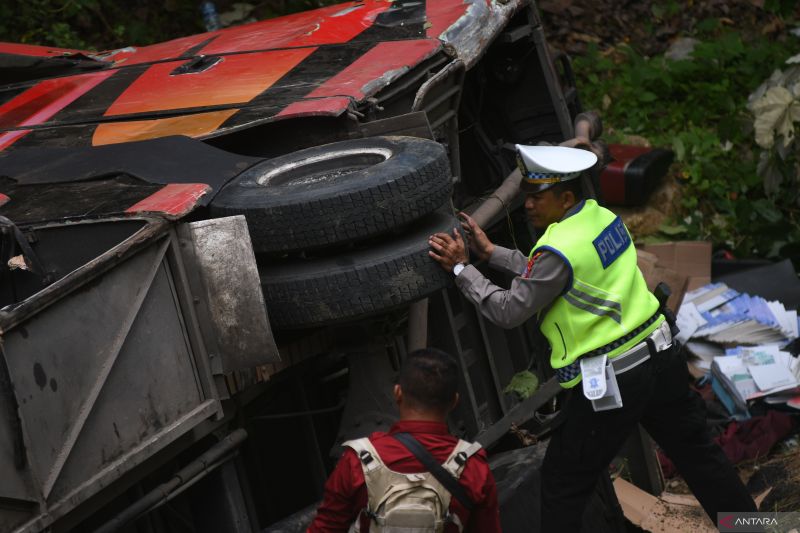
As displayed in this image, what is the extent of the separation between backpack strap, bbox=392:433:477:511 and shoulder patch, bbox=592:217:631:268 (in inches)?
42.5

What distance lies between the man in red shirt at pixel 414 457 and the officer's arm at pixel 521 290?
66 cm

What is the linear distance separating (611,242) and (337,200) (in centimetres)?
94

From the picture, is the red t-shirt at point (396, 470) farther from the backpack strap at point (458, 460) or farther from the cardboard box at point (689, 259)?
the cardboard box at point (689, 259)

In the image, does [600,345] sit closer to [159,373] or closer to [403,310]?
[403,310]

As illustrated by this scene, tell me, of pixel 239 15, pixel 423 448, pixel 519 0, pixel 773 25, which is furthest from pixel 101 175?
pixel 773 25

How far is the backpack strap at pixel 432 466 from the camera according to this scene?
272 cm

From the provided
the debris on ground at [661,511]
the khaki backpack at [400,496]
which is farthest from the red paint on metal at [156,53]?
the khaki backpack at [400,496]

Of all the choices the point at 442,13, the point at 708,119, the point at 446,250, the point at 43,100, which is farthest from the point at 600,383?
the point at 708,119

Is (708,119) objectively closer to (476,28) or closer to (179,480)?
(476,28)

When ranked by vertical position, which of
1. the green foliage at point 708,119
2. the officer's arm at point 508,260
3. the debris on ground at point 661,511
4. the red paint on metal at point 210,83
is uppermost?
the red paint on metal at point 210,83

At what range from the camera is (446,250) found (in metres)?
3.43

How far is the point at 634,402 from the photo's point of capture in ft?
12.0

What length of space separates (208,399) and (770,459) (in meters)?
3.49

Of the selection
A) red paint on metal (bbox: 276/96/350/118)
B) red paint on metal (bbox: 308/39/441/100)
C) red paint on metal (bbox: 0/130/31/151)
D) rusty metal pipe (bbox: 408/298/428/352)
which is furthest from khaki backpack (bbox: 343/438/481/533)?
red paint on metal (bbox: 0/130/31/151)
